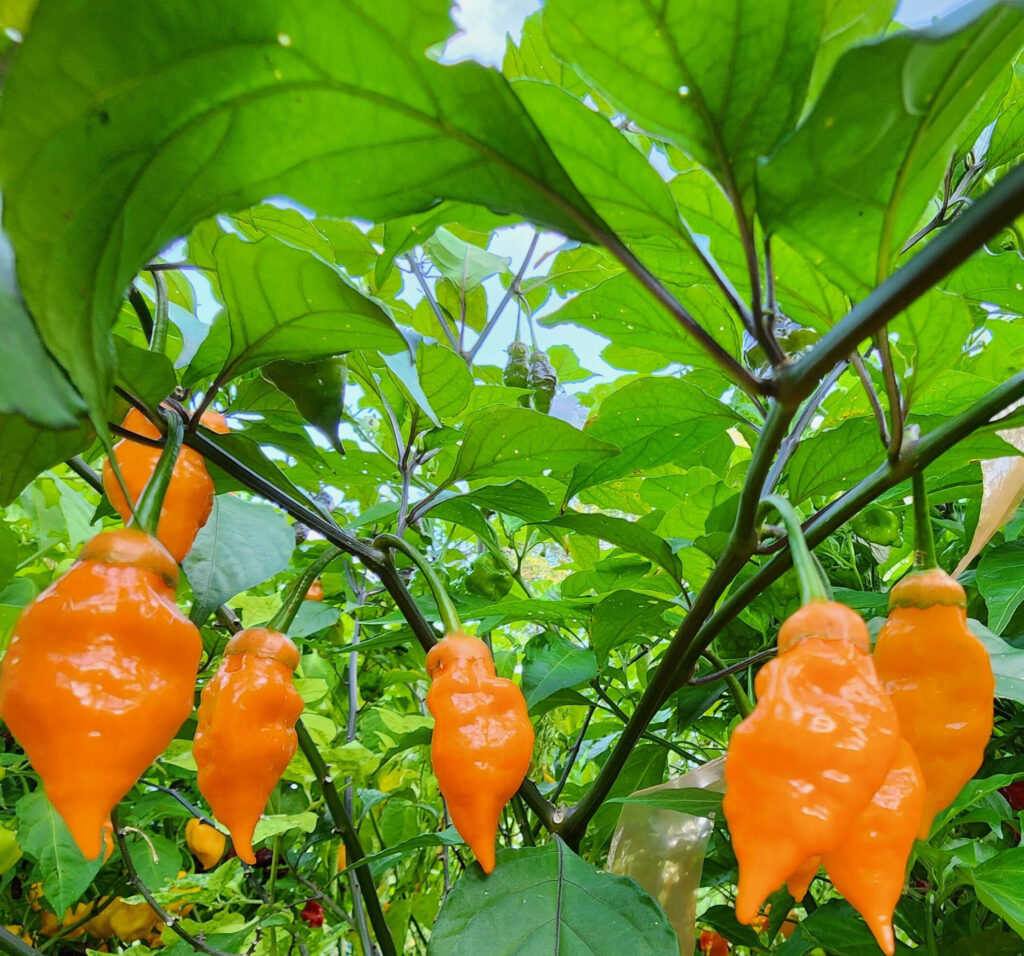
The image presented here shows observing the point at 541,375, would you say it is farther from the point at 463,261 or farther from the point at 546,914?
the point at 546,914

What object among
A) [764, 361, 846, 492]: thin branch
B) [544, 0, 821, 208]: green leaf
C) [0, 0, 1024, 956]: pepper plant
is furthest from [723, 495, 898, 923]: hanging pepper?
[764, 361, 846, 492]: thin branch

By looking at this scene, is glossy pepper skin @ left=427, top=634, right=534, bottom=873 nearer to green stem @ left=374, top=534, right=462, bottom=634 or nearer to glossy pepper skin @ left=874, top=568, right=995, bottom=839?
green stem @ left=374, top=534, right=462, bottom=634

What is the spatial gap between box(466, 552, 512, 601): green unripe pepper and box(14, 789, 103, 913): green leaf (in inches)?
20.3

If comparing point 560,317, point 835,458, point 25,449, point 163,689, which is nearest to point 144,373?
point 25,449

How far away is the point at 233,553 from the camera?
1.90ft

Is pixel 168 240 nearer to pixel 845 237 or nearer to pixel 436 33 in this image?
pixel 436 33

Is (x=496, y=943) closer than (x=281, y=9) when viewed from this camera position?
No

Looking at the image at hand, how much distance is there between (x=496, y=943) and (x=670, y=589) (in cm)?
36

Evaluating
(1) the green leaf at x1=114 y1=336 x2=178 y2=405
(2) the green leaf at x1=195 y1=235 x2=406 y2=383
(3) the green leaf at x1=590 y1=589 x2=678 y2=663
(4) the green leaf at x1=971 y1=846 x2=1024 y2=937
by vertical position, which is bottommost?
(4) the green leaf at x1=971 y1=846 x2=1024 y2=937

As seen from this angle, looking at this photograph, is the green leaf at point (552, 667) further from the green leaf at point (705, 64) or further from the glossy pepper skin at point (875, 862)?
the green leaf at point (705, 64)

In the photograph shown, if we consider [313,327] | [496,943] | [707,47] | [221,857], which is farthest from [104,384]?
[221,857]

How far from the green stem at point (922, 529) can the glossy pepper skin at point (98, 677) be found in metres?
0.40

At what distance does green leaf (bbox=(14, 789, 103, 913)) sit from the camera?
843 mm

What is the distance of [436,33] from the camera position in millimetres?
306
